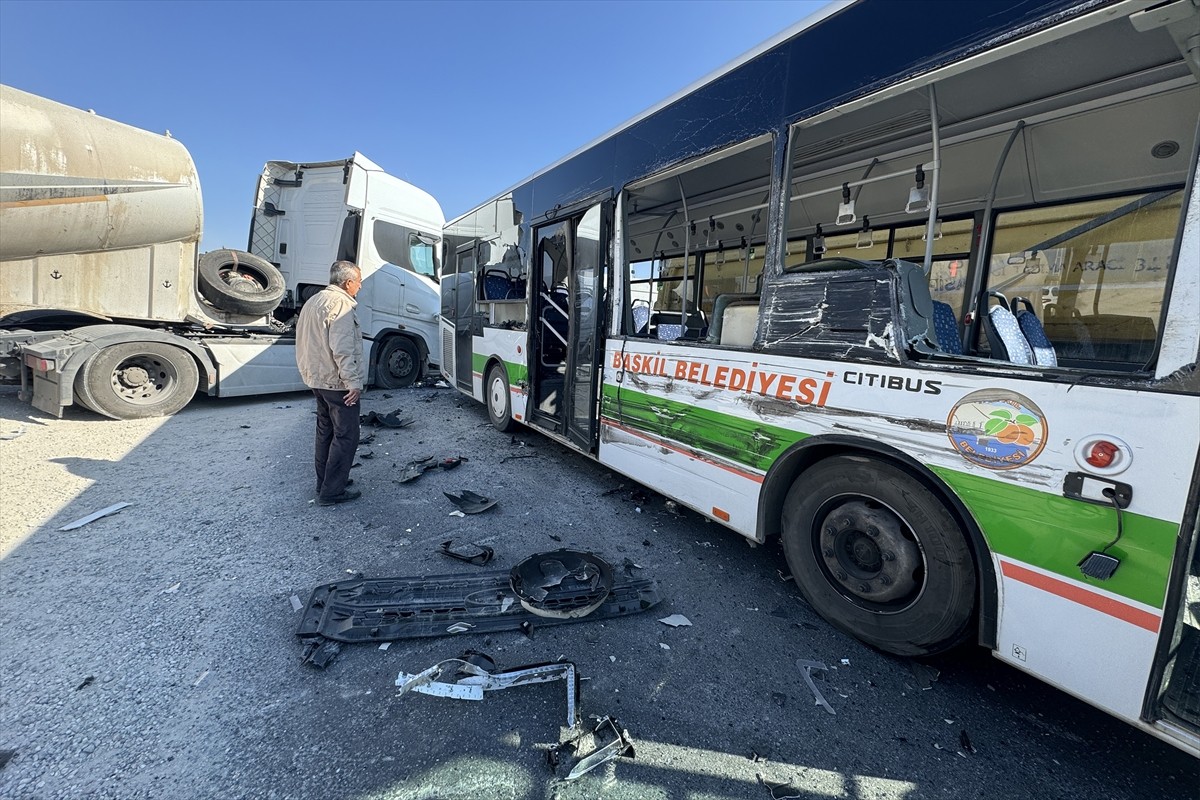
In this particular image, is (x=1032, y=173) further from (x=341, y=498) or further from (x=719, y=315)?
(x=341, y=498)

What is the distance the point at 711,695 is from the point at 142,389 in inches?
321

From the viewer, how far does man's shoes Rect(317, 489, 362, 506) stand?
3959 mm

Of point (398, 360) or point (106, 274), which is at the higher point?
point (106, 274)

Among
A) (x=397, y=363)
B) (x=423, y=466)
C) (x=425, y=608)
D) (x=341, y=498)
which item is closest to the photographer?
(x=425, y=608)

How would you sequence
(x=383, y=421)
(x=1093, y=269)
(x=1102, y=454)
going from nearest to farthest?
(x=1102, y=454) < (x=1093, y=269) < (x=383, y=421)

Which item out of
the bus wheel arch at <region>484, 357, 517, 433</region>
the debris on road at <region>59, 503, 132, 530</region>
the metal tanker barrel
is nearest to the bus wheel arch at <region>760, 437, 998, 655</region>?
the bus wheel arch at <region>484, 357, 517, 433</region>

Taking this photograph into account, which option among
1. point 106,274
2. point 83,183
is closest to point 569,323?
point 83,183

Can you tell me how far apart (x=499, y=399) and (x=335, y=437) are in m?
2.60

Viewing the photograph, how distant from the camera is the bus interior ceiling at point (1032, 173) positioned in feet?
9.18

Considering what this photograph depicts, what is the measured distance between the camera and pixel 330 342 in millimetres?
3717

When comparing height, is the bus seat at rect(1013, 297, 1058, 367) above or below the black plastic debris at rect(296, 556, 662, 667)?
above

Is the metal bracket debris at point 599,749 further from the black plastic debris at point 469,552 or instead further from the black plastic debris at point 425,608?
the black plastic debris at point 469,552

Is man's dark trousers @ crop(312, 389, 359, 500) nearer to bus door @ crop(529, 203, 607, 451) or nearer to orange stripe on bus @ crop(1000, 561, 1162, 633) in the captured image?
bus door @ crop(529, 203, 607, 451)

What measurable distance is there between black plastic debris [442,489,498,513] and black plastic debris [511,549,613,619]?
39.9 inches
